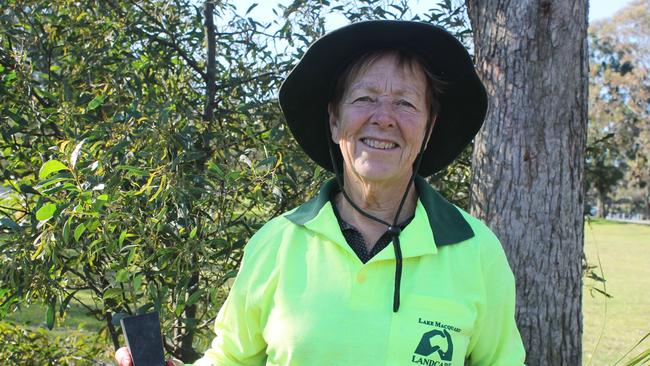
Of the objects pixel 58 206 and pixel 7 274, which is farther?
pixel 7 274

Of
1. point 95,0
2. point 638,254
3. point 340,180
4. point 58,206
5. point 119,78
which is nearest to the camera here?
point 340,180

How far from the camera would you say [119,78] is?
10.9 ft

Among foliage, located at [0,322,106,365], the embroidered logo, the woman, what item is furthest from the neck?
foliage, located at [0,322,106,365]

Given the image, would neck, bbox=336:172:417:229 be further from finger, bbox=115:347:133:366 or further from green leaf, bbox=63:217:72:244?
green leaf, bbox=63:217:72:244

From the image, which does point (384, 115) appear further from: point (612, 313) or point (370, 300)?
point (612, 313)

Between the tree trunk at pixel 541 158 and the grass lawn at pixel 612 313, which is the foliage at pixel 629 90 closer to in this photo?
the grass lawn at pixel 612 313

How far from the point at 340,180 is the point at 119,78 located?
4.53 ft

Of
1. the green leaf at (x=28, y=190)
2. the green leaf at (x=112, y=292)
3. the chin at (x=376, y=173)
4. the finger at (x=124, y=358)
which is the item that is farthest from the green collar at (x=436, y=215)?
the green leaf at (x=28, y=190)

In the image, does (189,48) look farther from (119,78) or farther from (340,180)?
(340,180)

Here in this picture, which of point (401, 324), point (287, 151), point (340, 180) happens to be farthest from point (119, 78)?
point (401, 324)

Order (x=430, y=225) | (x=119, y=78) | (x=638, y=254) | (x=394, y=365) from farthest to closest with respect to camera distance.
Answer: (x=638, y=254) → (x=119, y=78) → (x=430, y=225) → (x=394, y=365)

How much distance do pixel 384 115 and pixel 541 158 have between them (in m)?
1.00

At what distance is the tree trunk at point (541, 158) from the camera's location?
2.88 meters

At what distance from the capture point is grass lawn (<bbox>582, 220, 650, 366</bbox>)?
8.52m
